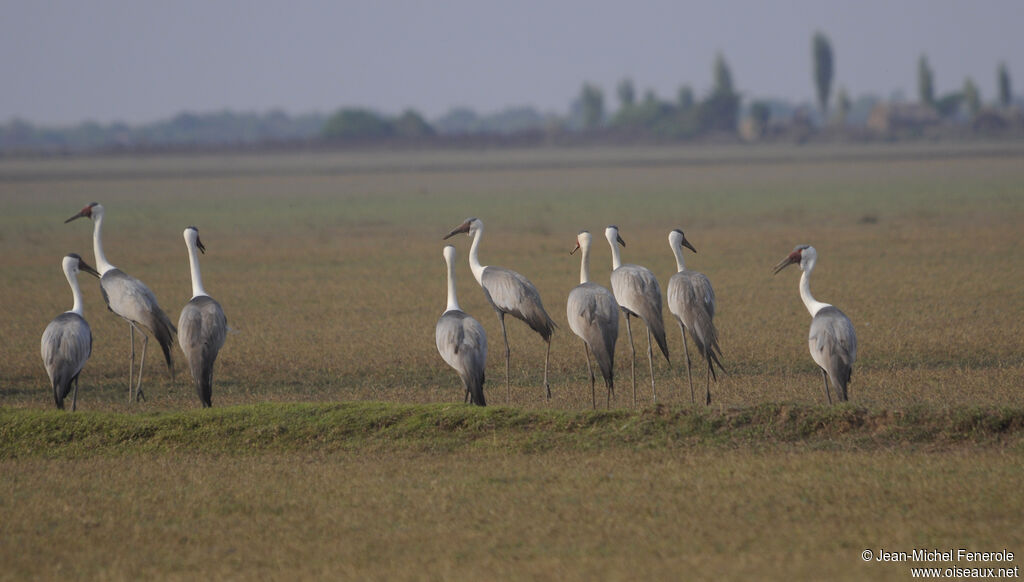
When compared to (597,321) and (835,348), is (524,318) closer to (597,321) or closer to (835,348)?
(597,321)

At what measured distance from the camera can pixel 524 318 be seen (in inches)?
473

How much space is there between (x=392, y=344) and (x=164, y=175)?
63059 millimetres

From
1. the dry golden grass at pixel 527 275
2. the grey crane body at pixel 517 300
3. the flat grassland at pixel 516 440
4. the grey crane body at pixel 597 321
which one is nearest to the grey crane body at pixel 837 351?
the flat grassland at pixel 516 440

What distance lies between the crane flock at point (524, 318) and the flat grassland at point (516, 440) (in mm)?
441

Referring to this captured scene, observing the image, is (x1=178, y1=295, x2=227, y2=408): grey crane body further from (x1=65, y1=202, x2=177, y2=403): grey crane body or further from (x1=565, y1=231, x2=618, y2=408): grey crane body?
(x1=565, y1=231, x2=618, y2=408): grey crane body

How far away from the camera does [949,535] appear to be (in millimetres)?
7098

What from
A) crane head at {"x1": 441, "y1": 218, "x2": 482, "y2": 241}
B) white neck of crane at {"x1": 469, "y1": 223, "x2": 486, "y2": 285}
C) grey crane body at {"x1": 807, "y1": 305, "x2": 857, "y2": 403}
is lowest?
grey crane body at {"x1": 807, "y1": 305, "x2": 857, "y2": 403}

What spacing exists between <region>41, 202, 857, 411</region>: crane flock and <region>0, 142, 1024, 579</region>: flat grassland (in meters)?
0.44

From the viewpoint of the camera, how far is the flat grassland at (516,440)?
716cm

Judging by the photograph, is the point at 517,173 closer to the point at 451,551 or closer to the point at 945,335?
the point at 945,335

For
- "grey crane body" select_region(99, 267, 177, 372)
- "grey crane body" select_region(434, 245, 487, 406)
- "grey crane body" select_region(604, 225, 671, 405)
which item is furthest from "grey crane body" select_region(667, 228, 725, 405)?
"grey crane body" select_region(99, 267, 177, 372)

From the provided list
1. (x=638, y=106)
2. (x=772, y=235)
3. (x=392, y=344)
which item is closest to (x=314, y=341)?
(x=392, y=344)

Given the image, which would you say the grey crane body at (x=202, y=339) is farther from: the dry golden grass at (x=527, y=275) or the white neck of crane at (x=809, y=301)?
the white neck of crane at (x=809, y=301)

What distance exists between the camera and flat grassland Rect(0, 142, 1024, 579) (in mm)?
7164
